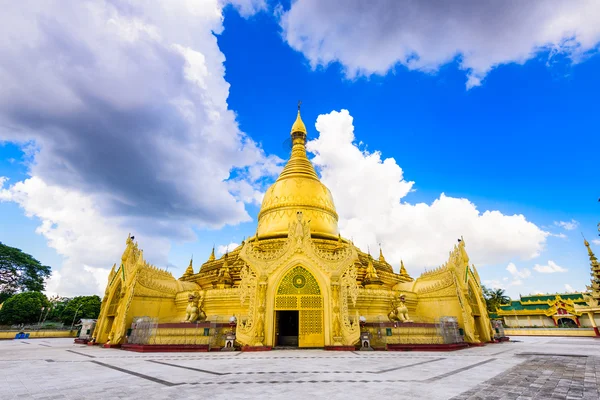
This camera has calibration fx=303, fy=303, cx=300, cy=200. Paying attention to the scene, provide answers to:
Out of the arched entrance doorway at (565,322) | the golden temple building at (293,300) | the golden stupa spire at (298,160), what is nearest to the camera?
the golden temple building at (293,300)

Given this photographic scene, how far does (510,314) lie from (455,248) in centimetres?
3123

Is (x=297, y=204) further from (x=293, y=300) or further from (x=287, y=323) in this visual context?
(x=293, y=300)

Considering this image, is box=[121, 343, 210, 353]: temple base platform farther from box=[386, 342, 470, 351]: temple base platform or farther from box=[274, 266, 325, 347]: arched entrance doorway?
box=[386, 342, 470, 351]: temple base platform

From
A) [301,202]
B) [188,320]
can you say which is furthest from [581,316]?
[188,320]

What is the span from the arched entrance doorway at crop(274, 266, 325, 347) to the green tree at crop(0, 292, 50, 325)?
37601 millimetres

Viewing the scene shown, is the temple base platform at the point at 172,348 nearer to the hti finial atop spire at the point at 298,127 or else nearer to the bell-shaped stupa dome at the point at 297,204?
the bell-shaped stupa dome at the point at 297,204

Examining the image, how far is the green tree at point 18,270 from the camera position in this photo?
145 ft

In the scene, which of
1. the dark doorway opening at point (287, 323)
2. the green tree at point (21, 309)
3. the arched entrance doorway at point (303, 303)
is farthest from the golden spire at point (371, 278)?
the green tree at point (21, 309)

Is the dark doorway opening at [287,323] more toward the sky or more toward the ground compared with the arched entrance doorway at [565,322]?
more toward the ground

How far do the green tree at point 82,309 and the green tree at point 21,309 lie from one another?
11.0 feet

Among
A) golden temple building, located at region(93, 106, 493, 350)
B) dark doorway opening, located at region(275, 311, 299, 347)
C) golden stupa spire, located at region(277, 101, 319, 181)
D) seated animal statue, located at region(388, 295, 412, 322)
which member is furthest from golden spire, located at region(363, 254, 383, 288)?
golden stupa spire, located at region(277, 101, 319, 181)

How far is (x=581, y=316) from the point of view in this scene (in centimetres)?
A: 3466

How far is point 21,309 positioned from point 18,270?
48.7ft

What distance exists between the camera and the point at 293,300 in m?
14.0
